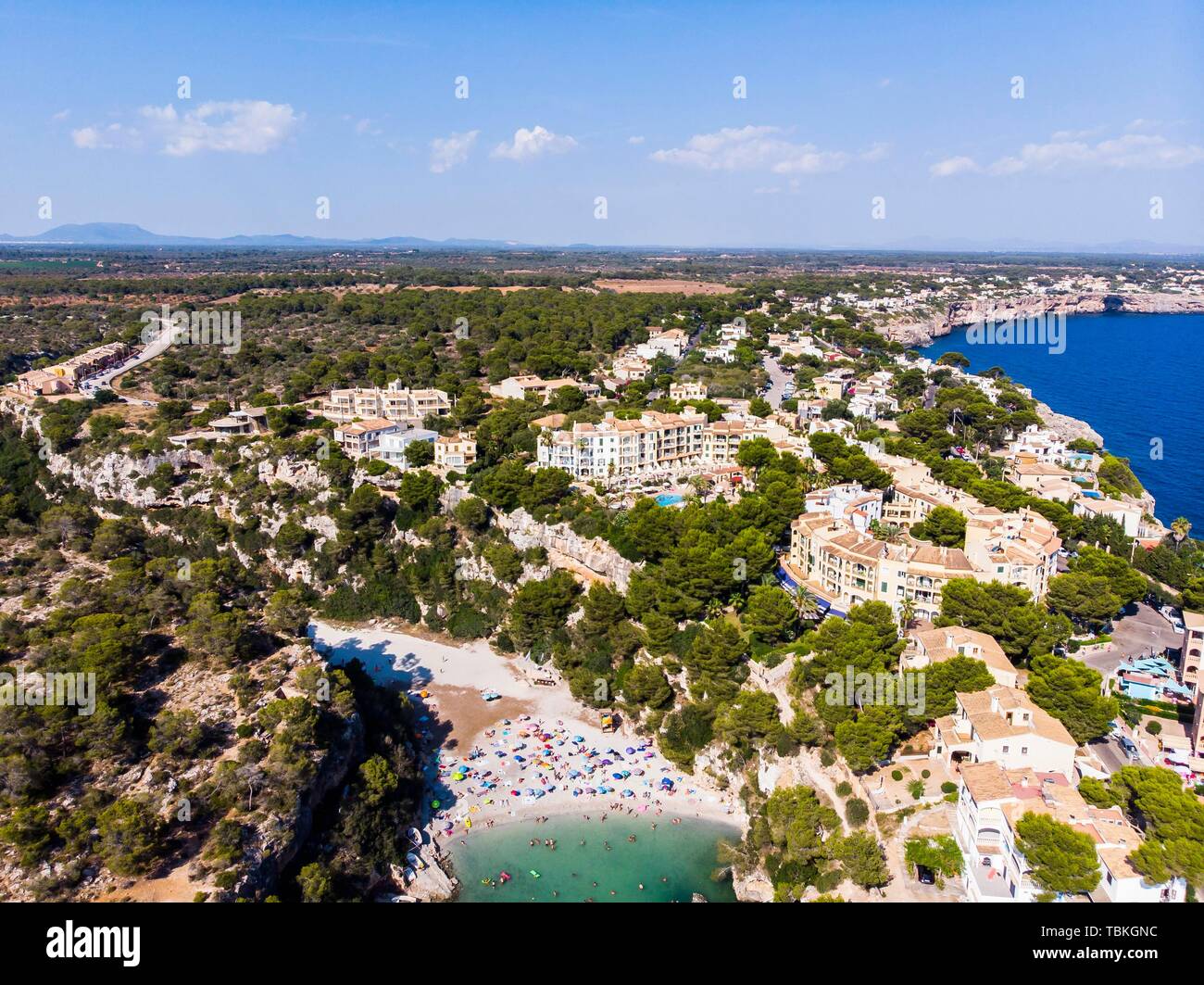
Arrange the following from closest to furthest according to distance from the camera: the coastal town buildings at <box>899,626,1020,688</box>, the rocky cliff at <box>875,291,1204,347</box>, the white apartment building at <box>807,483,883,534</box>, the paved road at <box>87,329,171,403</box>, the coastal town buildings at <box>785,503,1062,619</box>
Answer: the coastal town buildings at <box>899,626,1020,688</box> → the coastal town buildings at <box>785,503,1062,619</box> → the white apartment building at <box>807,483,883,534</box> → the paved road at <box>87,329,171,403</box> → the rocky cliff at <box>875,291,1204,347</box>

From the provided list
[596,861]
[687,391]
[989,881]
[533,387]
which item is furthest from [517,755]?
[687,391]

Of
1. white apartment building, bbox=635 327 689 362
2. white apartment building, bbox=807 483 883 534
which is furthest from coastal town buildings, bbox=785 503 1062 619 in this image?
white apartment building, bbox=635 327 689 362

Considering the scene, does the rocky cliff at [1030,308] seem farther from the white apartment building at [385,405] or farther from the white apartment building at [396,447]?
the white apartment building at [396,447]

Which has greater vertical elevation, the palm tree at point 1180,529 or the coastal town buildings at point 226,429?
the coastal town buildings at point 226,429

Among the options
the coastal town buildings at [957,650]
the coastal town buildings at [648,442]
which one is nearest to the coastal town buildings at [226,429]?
the coastal town buildings at [648,442]

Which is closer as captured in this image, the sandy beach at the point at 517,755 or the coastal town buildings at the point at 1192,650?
the coastal town buildings at the point at 1192,650

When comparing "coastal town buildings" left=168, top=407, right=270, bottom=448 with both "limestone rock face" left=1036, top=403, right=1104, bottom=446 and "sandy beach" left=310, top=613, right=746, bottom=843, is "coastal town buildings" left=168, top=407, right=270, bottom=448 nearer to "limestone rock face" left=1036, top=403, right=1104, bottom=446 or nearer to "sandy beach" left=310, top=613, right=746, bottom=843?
"sandy beach" left=310, top=613, right=746, bottom=843

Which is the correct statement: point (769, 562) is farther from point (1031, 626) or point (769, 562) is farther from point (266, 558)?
point (266, 558)
